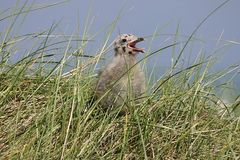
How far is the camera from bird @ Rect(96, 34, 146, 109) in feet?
9.69

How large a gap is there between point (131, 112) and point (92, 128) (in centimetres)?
24

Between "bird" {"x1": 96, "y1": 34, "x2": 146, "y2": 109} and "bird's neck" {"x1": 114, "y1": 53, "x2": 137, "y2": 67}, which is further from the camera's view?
"bird's neck" {"x1": 114, "y1": 53, "x2": 137, "y2": 67}

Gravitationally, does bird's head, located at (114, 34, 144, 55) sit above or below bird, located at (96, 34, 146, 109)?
above

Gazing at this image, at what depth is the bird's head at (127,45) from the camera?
10.9 ft

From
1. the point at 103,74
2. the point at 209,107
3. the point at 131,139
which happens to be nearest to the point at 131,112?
the point at 131,139

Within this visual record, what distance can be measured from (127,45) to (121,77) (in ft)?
1.77

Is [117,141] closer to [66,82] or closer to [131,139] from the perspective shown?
[131,139]

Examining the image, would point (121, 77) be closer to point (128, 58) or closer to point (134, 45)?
point (128, 58)

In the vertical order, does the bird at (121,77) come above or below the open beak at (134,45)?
below

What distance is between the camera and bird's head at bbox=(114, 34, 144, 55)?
332cm

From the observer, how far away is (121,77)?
112 inches

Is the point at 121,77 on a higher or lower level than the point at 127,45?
lower

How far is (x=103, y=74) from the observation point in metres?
3.15

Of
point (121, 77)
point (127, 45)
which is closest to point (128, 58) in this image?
point (127, 45)
